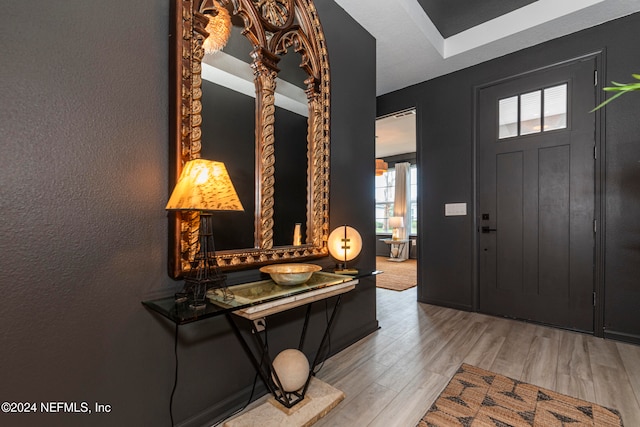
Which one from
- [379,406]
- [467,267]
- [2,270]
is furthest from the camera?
[467,267]

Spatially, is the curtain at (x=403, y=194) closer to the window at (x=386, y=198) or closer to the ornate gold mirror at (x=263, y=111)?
the window at (x=386, y=198)

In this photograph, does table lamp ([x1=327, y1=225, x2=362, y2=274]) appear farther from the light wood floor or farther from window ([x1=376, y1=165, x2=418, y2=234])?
window ([x1=376, y1=165, x2=418, y2=234])

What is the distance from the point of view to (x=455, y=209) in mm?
3355

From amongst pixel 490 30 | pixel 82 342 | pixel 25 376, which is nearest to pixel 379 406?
pixel 82 342

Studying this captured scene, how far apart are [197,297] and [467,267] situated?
2.98 m

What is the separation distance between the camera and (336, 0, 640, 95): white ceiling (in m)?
2.39

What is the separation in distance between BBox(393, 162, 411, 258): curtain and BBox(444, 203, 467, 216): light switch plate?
4098mm

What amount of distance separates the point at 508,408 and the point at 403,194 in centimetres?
630

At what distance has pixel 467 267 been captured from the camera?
327 centimetres

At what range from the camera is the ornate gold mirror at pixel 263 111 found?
1.35m

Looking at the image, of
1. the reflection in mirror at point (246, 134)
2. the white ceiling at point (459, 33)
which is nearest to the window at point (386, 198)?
the white ceiling at point (459, 33)

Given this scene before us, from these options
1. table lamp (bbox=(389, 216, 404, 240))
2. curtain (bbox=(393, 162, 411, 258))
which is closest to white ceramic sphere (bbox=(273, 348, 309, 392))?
table lamp (bbox=(389, 216, 404, 240))

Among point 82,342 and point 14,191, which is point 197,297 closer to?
point 82,342

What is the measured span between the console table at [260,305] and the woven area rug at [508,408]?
80 centimetres
